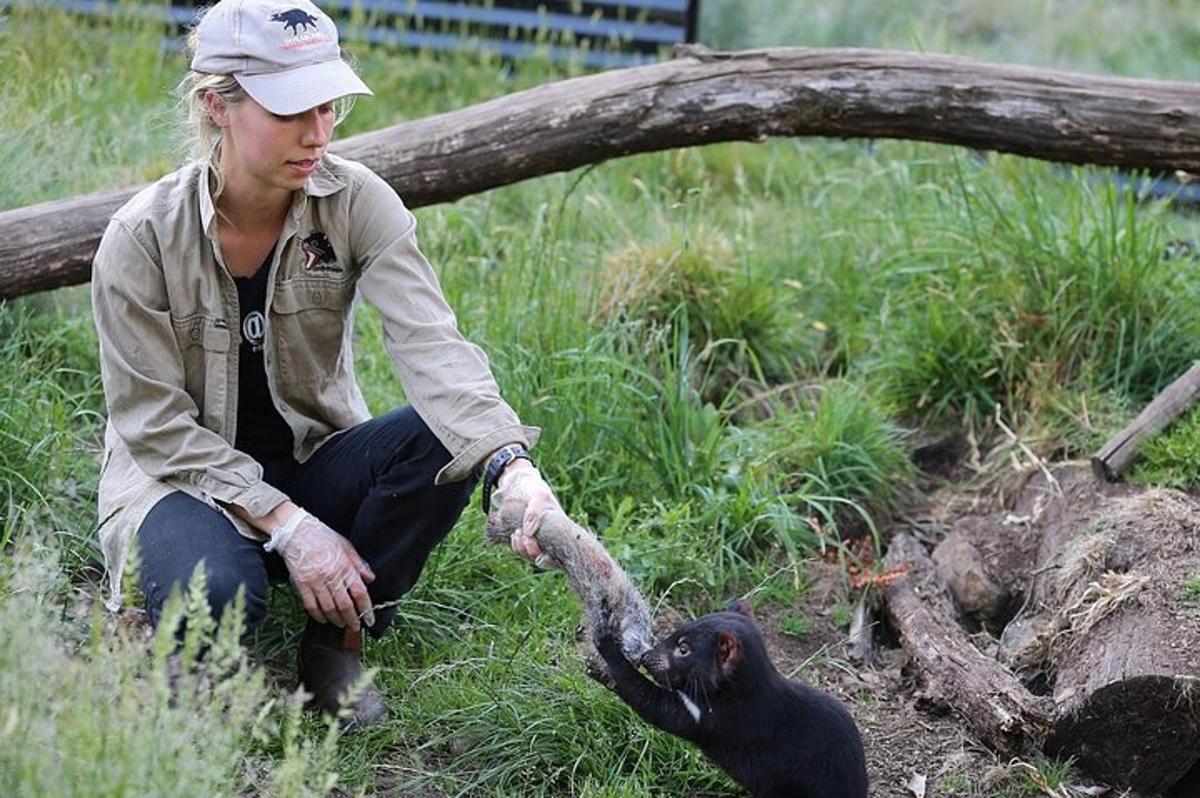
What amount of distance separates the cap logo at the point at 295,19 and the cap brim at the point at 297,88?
0.10 meters

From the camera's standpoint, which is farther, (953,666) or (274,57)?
(953,666)

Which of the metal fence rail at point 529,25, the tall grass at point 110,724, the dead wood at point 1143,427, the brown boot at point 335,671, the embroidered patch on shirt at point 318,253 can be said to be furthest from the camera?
the metal fence rail at point 529,25

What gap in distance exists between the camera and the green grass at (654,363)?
3.97m

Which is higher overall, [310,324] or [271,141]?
[271,141]

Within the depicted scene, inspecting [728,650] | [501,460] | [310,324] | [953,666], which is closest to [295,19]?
[310,324]

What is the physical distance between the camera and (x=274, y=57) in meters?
3.45

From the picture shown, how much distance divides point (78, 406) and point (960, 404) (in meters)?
3.07

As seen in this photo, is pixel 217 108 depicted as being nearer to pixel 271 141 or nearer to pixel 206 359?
pixel 271 141

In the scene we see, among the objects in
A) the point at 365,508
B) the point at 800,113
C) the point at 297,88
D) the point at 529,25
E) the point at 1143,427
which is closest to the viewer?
the point at 297,88

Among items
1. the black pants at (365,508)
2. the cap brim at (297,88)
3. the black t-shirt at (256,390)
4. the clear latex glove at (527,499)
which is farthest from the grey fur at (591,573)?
the cap brim at (297,88)

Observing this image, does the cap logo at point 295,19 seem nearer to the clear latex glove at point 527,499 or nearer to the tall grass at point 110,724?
the clear latex glove at point 527,499

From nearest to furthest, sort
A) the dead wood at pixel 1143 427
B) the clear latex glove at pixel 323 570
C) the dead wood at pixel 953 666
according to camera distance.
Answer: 1. the clear latex glove at pixel 323 570
2. the dead wood at pixel 953 666
3. the dead wood at pixel 1143 427

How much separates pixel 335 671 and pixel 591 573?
851mm

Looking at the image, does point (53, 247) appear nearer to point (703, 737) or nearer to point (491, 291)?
point (491, 291)
